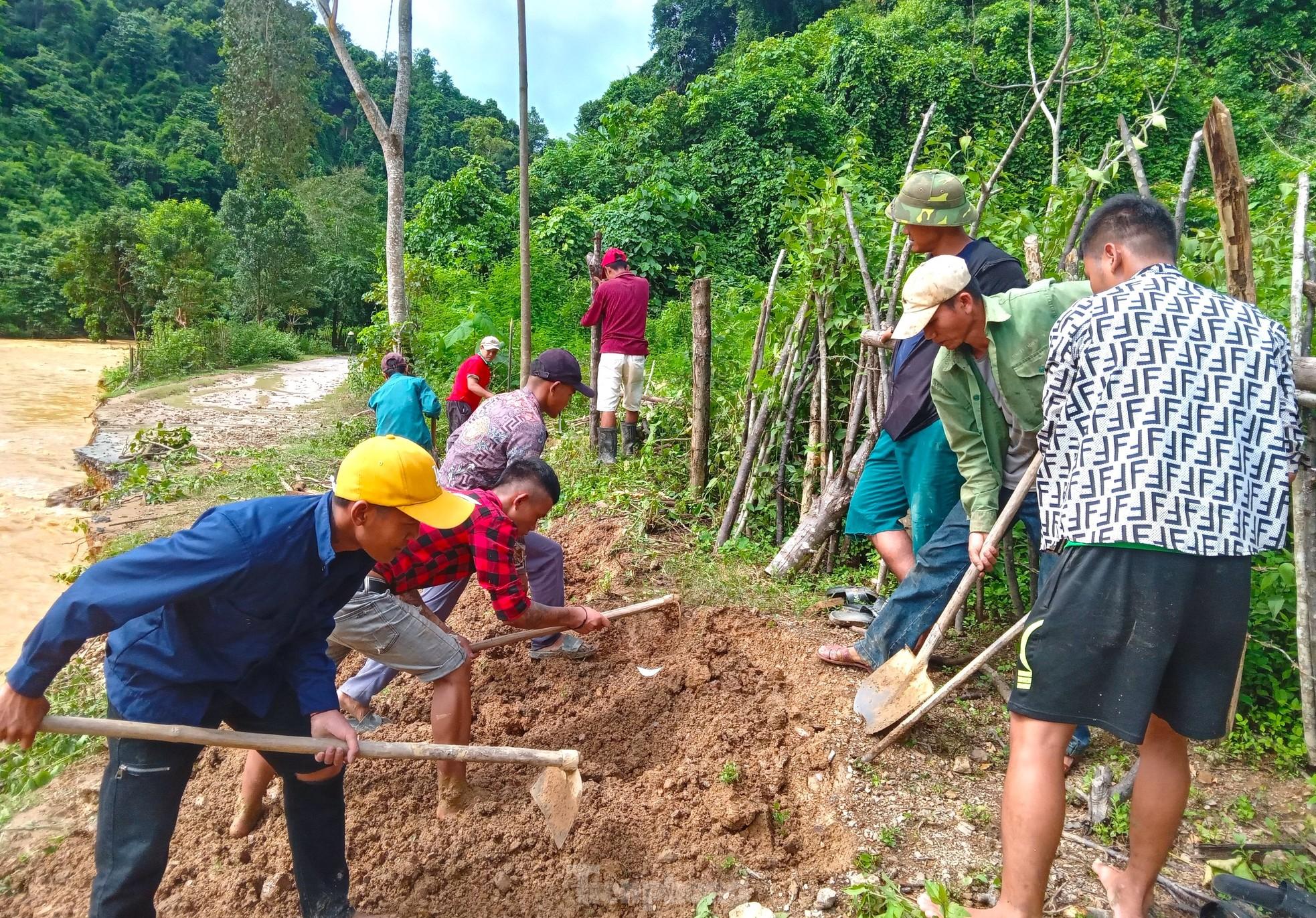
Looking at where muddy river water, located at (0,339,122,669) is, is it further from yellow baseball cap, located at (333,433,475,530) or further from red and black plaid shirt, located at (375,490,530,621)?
yellow baseball cap, located at (333,433,475,530)

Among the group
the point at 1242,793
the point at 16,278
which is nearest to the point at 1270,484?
the point at 1242,793

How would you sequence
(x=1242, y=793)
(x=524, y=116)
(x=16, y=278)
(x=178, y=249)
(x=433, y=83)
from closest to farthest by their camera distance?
(x=1242, y=793)
(x=524, y=116)
(x=178, y=249)
(x=16, y=278)
(x=433, y=83)

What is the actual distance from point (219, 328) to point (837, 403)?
18.7m

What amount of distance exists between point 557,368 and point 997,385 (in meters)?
2.10

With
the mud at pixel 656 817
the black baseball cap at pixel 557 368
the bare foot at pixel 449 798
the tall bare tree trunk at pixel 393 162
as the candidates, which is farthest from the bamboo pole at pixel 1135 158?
the tall bare tree trunk at pixel 393 162

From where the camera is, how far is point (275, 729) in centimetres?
224

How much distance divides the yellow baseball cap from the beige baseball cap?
1.58 meters

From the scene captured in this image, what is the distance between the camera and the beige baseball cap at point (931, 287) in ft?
8.09

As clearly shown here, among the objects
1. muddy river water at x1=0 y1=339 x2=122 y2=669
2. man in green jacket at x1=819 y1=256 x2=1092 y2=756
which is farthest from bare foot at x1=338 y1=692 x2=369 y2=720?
muddy river water at x1=0 y1=339 x2=122 y2=669

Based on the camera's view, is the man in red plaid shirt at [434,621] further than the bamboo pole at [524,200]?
No

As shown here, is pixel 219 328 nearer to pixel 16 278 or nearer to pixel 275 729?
pixel 16 278

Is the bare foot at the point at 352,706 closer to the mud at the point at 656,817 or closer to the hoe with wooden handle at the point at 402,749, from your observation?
the mud at the point at 656,817

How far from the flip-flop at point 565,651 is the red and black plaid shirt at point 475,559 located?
3.30 feet

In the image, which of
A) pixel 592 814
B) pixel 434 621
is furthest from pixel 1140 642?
pixel 434 621
